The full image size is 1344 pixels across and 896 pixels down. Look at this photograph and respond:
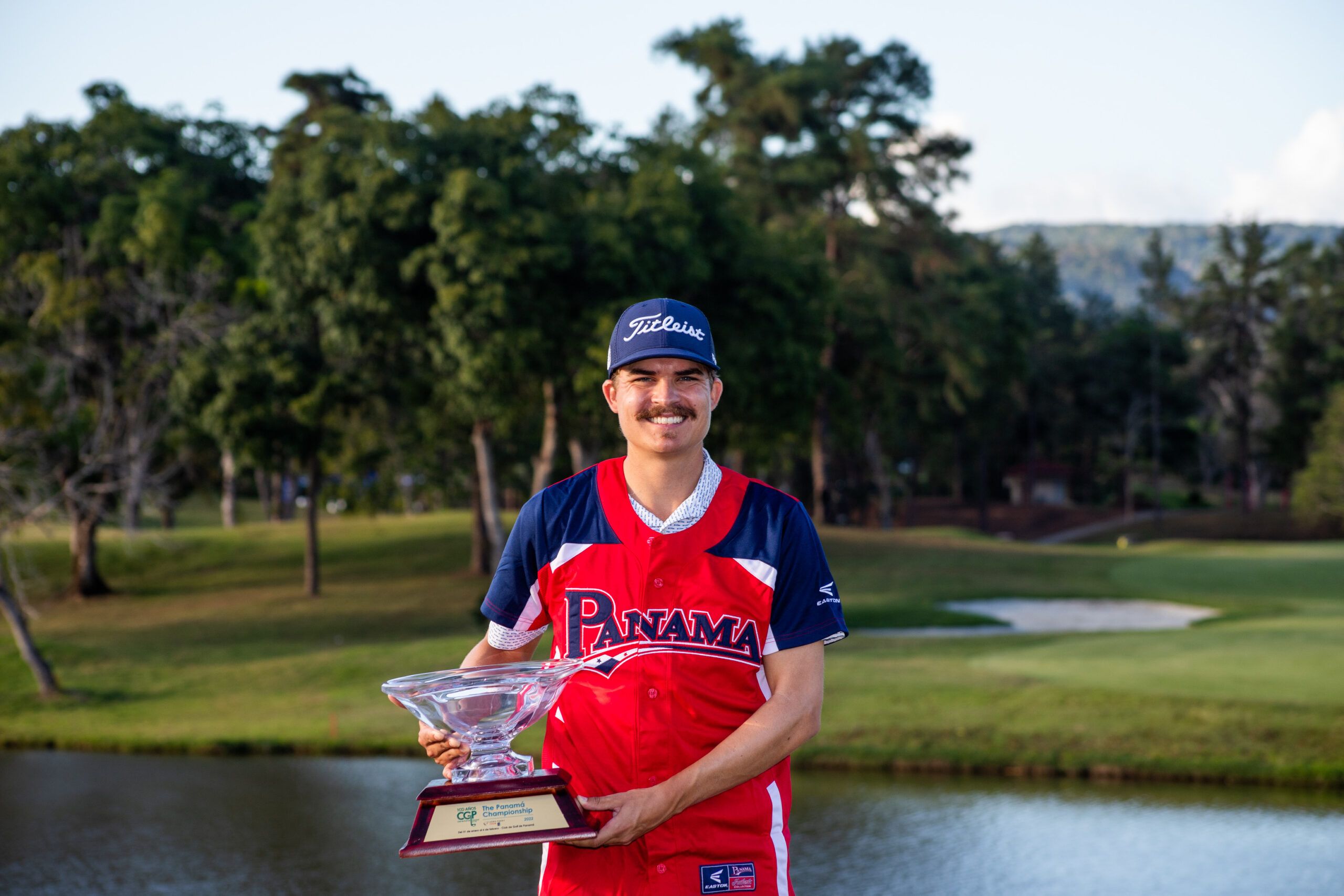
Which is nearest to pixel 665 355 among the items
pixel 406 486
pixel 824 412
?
pixel 406 486

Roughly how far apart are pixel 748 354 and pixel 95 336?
1407 centimetres

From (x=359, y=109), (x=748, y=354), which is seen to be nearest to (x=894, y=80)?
(x=359, y=109)

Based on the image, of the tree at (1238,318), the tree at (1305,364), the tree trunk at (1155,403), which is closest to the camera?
the tree at (1305,364)

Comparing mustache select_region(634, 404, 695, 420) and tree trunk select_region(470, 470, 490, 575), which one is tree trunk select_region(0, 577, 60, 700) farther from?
mustache select_region(634, 404, 695, 420)

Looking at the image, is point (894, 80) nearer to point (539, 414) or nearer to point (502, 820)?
point (539, 414)

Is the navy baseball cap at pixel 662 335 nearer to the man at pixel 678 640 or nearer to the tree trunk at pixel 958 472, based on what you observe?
the man at pixel 678 640

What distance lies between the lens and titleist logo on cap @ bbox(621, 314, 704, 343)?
308cm

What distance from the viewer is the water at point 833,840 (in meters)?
8.41

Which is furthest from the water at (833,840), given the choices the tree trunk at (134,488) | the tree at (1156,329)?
the tree at (1156,329)

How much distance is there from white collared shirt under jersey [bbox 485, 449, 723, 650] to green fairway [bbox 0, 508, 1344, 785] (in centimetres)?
933

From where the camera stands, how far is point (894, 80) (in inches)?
1805

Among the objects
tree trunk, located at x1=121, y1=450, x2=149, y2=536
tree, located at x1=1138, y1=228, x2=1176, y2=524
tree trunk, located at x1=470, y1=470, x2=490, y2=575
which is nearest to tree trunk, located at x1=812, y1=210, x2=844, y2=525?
tree trunk, located at x1=470, y1=470, x2=490, y2=575

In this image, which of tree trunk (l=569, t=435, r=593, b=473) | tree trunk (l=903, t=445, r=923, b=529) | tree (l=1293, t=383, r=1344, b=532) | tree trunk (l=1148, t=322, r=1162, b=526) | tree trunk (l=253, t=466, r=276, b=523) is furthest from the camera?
tree trunk (l=1148, t=322, r=1162, b=526)

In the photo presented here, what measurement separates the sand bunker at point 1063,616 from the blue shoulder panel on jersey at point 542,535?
2017 cm
